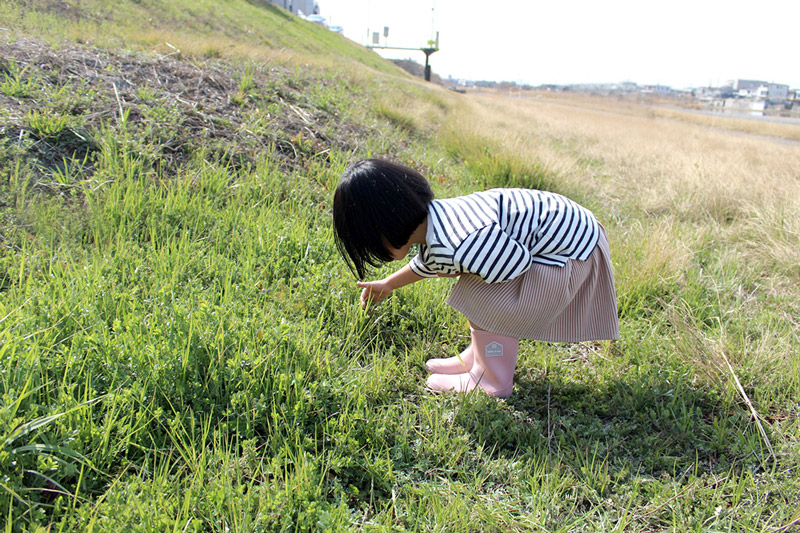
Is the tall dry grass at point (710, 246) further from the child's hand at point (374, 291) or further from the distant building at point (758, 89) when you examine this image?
the distant building at point (758, 89)

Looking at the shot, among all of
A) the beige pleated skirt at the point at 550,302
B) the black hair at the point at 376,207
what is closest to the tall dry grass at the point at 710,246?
the beige pleated skirt at the point at 550,302

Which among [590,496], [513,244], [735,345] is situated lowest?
[590,496]

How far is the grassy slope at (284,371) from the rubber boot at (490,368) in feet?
0.30

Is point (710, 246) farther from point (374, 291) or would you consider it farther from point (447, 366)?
point (374, 291)

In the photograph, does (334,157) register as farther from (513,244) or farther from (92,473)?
(92,473)

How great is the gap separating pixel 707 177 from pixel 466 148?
278cm

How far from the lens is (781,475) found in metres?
1.74

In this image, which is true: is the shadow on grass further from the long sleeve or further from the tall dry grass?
the long sleeve

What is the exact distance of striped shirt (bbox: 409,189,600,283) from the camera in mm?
1806

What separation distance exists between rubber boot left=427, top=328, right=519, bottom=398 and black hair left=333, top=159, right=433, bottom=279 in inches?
22.6

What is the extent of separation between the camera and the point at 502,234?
1.82m

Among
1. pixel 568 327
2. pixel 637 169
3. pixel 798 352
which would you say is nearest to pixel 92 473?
pixel 568 327

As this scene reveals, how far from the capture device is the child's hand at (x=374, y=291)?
2332mm

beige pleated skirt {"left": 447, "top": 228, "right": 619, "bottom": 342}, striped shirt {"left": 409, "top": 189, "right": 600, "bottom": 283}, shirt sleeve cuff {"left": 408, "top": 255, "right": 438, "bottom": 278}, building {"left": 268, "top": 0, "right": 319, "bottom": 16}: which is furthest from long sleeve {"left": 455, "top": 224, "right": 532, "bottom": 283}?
building {"left": 268, "top": 0, "right": 319, "bottom": 16}
